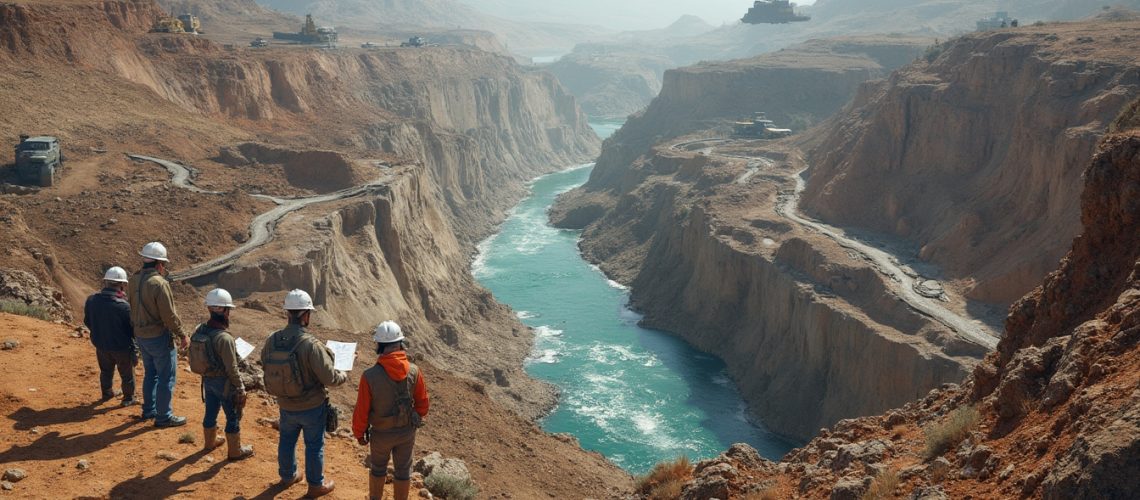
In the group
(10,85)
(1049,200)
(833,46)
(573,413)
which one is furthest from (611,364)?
(833,46)

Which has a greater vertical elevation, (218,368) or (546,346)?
(218,368)

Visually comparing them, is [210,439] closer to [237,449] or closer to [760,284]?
[237,449]

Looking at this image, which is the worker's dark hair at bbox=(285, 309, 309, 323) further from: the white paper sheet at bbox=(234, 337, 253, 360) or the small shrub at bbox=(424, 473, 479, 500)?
the small shrub at bbox=(424, 473, 479, 500)

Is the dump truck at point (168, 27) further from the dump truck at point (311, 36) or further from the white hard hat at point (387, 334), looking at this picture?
the white hard hat at point (387, 334)

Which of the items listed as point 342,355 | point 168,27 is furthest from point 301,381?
point 168,27

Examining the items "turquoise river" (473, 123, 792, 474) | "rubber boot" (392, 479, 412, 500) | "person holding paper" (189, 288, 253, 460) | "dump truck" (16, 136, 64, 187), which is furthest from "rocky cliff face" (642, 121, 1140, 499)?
"dump truck" (16, 136, 64, 187)

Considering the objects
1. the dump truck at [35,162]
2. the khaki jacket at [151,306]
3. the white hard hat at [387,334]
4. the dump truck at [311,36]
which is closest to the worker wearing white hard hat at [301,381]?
the white hard hat at [387,334]

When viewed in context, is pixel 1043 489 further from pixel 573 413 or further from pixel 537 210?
pixel 537 210

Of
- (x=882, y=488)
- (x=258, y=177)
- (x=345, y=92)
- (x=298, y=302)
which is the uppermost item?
(x=298, y=302)
